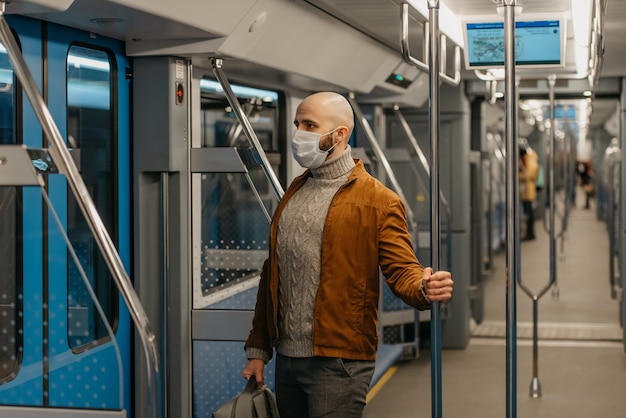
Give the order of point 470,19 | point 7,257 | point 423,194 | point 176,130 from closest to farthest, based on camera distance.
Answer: point 7,257, point 176,130, point 470,19, point 423,194

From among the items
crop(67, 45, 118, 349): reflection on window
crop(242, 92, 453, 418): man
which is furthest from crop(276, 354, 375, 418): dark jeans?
crop(67, 45, 118, 349): reflection on window

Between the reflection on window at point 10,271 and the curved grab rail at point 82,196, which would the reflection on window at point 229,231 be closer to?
the reflection on window at point 10,271

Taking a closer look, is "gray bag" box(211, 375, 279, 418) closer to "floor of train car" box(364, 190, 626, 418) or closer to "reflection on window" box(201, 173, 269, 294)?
"reflection on window" box(201, 173, 269, 294)

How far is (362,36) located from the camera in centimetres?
632

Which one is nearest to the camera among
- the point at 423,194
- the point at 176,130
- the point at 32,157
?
the point at 32,157

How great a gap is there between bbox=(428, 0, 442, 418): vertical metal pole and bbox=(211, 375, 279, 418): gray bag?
67 cm

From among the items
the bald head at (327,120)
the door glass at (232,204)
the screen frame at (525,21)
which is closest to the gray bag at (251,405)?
the bald head at (327,120)

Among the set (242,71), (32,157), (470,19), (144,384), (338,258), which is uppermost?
(470,19)

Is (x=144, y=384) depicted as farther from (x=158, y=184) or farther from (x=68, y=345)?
(x=158, y=184)

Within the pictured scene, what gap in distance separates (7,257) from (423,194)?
19.1ft

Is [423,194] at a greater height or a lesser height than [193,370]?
greater

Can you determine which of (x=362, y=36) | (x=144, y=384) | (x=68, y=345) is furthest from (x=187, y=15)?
(x=362, y=36)

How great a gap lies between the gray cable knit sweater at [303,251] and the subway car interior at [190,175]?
13.0 inches

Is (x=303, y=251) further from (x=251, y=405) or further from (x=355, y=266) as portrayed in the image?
(x=251, y=405)
